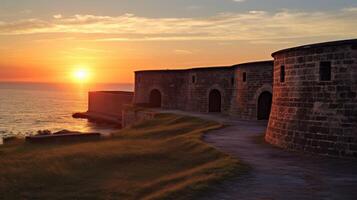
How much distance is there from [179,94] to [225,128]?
53.9ft

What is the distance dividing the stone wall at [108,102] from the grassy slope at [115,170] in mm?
33614

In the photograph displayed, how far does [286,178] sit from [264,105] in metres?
16.3

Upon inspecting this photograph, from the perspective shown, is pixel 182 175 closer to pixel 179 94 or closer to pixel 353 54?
pixel 353 54

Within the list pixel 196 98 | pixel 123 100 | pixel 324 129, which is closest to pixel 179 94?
pixel 196 98

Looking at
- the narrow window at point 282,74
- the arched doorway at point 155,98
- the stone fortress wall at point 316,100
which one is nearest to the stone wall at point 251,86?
the stone fortress wall at point 316,100

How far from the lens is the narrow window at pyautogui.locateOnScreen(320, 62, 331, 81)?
12.7 m

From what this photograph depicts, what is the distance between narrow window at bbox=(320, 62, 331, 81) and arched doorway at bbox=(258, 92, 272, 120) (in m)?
12.2

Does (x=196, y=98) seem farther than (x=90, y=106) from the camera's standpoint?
No

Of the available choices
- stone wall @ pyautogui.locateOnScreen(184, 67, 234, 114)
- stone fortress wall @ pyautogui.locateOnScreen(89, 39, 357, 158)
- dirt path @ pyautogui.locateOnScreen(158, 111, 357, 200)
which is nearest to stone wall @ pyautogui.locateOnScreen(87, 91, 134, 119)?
stone wall @ pyautogui.locateOnScreen(184, 67, 234, 114)

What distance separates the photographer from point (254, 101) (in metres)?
25.2

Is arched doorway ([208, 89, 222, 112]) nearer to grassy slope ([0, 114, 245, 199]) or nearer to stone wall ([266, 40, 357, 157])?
grassy slope ([0, 114, 245, 199])

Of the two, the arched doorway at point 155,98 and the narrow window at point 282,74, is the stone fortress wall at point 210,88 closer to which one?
the arched doorway at point 155,98

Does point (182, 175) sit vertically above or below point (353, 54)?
below

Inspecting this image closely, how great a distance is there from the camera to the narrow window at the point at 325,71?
501 inches
